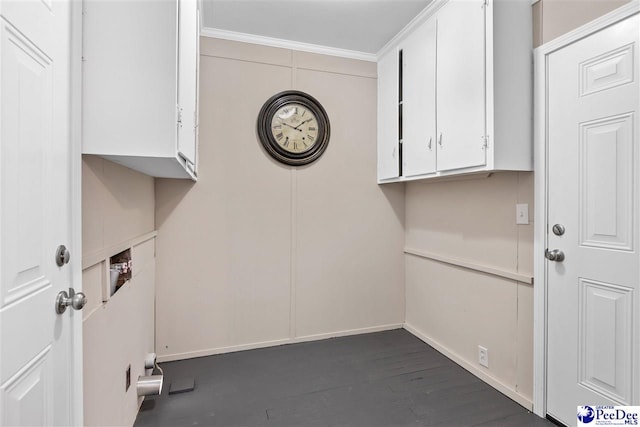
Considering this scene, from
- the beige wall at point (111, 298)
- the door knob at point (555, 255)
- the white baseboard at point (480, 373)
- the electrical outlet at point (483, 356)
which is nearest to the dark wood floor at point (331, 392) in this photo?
the white baseboard at point (480, 373)

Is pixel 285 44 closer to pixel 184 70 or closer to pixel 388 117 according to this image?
pixel 388 117

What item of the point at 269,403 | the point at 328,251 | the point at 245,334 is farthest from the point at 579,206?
the point at 245,334

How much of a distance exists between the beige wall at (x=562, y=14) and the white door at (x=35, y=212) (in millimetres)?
2177

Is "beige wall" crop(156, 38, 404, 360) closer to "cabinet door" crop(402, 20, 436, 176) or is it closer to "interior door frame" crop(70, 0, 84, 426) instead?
"cabinet door" crop(402, 20, 436, 176)

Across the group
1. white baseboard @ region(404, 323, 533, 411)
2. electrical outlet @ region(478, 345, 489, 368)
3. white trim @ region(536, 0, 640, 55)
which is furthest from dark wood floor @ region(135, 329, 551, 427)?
white trim @ region(536, 0, 640, 55)

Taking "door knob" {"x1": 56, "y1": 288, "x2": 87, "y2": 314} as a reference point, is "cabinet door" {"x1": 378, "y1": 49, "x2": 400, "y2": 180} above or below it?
above

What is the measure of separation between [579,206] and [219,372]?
2.43m

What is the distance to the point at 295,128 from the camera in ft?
8.99

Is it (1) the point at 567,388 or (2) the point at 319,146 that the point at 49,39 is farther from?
(1) the point at 567,388

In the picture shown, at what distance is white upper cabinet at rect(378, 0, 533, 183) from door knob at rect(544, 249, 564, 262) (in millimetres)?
479

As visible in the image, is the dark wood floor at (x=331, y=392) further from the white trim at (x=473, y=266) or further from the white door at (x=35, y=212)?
the white door at (x=35, y=212)

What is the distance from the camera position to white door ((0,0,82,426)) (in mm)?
722

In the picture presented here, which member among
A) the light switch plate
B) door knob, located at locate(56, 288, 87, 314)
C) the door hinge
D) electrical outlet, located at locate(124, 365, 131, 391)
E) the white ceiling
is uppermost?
the white ceiling

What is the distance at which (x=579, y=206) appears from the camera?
5.33 ft
